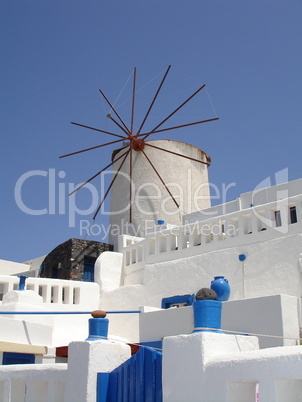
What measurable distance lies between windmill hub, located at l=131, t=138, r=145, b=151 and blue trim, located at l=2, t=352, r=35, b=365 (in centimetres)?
1104

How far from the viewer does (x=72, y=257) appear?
55.2 feet

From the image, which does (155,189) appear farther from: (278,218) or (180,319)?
(180,319)

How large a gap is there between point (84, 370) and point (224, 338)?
1962 mm

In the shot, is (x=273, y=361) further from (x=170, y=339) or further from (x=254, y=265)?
(x=254, y=265)

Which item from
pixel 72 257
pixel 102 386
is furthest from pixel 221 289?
pixel 72 257

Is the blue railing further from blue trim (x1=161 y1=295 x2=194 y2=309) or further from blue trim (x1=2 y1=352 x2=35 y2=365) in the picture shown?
blue trim (x1=161 y1=295 x2=194 y2=309)

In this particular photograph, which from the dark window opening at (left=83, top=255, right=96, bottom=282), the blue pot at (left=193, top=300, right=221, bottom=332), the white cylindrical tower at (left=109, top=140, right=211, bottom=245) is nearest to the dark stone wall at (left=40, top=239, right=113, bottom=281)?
the dark window opening at (left=83, top=255, right=96, bottom=282)

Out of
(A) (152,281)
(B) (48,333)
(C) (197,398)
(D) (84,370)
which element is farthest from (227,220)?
(C) (197,398)

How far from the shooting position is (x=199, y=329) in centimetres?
546

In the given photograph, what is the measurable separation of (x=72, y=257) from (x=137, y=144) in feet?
18.9

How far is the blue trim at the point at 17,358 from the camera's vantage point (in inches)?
409

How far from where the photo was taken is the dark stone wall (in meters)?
16.8

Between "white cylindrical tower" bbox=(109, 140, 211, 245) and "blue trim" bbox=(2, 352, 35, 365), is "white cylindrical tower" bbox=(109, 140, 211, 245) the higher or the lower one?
the higher one

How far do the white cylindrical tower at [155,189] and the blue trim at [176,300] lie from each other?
6093 millimetres
